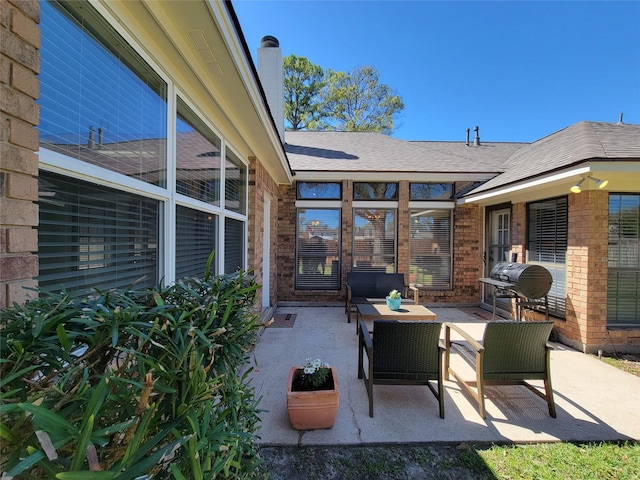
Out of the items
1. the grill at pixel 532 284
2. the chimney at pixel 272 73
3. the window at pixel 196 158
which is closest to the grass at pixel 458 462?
the window at pixel 196 158

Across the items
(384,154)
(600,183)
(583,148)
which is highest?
(384,154)

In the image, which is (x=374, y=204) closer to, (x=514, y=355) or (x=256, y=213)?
(x=256, y=213)

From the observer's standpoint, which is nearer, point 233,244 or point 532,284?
point 233,244

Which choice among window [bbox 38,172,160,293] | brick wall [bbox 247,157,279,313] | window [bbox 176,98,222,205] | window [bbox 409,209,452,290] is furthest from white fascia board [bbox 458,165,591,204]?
window [bbox 38,172,160,293]

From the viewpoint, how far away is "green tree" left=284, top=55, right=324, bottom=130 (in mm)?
17312

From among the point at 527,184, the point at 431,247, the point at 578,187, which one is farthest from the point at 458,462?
the point at 431,247

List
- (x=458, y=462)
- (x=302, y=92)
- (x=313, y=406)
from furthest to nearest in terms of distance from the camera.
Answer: (x=302, y=92) < (x=313, y=406) < (x=458, y=462)

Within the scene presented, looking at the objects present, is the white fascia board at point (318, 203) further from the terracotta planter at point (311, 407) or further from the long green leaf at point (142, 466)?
the long green leaf at point (142, 466)

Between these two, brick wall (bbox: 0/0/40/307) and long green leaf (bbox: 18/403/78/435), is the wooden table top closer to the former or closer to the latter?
brick wall (bbox: 0/0/40/307)

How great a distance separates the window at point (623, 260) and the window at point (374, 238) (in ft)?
12.9

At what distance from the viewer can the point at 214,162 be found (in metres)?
3.13

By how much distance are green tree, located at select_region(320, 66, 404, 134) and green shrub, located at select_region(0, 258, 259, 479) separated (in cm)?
1739

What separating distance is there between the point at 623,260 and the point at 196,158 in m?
6.68

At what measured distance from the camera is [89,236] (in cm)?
148
